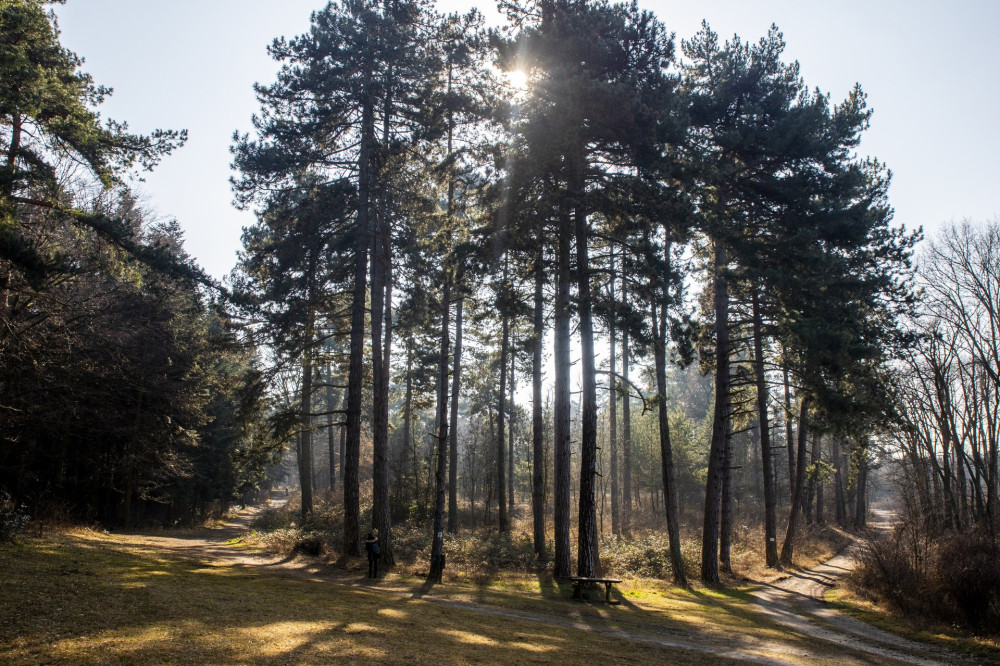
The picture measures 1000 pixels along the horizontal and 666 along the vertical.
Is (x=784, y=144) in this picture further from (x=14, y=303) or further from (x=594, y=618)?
(x=14, y=303)

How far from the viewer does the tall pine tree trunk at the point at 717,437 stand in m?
19.0

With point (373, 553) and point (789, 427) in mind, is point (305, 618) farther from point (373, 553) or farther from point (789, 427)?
point (789, 427)

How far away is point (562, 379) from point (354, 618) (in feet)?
26.5

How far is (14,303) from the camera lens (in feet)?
48.5

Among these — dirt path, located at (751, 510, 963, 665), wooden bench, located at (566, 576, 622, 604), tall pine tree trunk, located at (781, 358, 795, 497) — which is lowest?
dirt path, located at (751, 510, 963, 665)

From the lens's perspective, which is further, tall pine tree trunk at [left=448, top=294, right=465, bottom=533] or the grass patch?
tall pine tree trunk at [left=448, top=294, right=465, bottom=533]

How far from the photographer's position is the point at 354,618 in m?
9.29

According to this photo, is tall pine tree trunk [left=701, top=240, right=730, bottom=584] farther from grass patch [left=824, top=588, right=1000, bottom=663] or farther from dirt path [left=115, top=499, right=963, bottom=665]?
grass patch [left=824, top=588, right=1000, bottom=663]

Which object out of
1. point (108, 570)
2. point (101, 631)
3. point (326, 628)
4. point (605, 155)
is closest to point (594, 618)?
point (326, 628)

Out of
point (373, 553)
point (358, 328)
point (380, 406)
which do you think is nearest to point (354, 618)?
point (373, 553)

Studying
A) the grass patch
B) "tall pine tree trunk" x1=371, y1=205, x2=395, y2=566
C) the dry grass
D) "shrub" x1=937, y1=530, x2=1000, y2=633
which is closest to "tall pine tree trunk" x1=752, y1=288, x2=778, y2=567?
the grass patch

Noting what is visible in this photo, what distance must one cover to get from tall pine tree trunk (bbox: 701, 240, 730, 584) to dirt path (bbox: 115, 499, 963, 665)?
1653mm

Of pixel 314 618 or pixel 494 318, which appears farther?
pixel 494 318

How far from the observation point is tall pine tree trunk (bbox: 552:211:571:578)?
1541 cm
